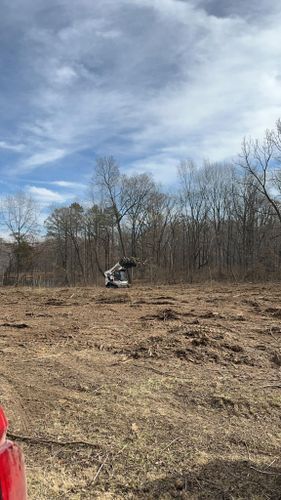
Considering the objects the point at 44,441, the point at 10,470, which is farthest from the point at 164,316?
the point at 10,470

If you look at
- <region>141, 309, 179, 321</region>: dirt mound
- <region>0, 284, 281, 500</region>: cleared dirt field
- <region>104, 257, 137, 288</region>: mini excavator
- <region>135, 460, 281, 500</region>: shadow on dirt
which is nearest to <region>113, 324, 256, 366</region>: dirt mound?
<region>0, 284, 281, 500</region>: cleared dirt field

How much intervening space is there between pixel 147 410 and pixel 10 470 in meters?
3.56

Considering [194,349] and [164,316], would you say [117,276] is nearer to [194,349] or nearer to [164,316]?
[164,316]

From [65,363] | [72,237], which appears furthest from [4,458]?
[72,237]

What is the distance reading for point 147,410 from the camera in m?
5.04

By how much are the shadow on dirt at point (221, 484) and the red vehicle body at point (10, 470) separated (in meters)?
1.87

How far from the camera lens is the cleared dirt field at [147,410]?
3545 mm

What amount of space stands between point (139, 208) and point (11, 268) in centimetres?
1821

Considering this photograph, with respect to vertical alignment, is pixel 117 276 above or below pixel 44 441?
above

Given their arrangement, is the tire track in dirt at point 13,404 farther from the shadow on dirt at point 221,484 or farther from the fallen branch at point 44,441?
the shadow on dirt at point 221,484

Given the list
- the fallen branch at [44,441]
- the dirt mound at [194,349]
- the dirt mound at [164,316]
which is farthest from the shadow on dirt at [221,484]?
the dirt mound at [164,316]

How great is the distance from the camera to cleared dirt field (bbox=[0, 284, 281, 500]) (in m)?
3.54

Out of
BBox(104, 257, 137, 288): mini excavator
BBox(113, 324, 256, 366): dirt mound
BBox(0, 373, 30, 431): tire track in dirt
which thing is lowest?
BBox(0, 373, 30, 431): tire track in dirt

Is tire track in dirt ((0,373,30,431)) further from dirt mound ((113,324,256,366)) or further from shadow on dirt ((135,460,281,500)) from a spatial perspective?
dirt mound ((113,324,256,366))
